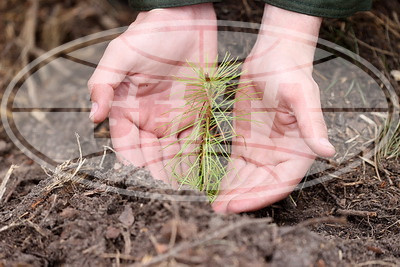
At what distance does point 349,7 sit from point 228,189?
775mm

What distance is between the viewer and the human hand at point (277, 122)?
1347 millimetres

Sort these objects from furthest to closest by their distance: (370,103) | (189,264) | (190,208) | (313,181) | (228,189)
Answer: (370,103) < (313,181) < (228,189) < (190,208) < (189,264)

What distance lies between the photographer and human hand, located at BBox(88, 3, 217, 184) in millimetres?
1434

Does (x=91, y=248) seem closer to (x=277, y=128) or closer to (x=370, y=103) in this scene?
(x=277, y=128)

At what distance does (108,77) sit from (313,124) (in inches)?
23.5

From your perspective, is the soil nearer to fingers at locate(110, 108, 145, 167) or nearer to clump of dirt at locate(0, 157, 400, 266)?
clump of dirt at locate(0, 157, 400, 266)

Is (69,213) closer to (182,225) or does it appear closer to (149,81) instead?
(182,225)

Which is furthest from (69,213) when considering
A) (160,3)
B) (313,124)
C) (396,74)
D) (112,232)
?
(396,74)

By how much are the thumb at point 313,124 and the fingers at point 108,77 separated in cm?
52

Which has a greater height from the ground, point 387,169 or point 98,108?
point 98,108

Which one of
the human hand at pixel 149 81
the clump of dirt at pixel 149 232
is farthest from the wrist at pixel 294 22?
the clump of dirt at pixel 149 232

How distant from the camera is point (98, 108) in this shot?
1.35 metres

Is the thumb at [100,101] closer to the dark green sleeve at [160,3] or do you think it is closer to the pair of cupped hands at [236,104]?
the pair of cupped hands at [236,104]

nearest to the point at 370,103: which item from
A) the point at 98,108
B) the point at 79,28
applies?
the point at 98,108
